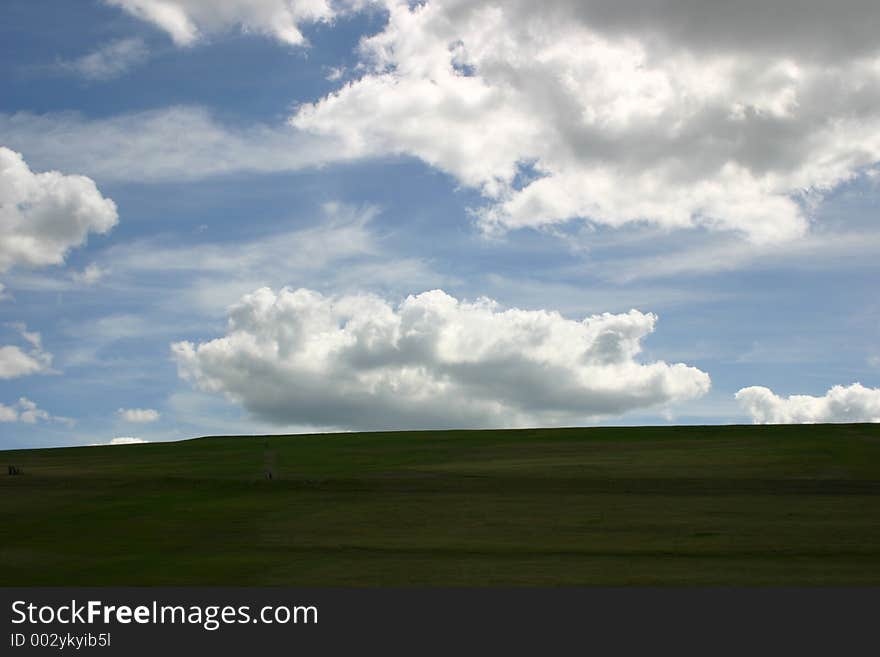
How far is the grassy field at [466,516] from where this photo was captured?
25.3m

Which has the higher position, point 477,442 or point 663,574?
point 477,442

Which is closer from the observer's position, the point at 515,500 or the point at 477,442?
the point at 515,500

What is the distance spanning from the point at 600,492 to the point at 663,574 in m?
15.5

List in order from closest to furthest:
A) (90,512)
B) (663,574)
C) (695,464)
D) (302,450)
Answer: (663,574), (90,512), (695,464), (302,450)

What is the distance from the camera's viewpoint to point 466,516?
34.4 metres

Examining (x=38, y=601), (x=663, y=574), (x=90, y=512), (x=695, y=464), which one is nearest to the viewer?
(x=38, y=601)

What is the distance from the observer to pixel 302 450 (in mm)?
62438

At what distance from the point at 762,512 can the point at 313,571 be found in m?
19.1

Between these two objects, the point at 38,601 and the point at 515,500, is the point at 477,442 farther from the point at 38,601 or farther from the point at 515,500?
the point at 38,601

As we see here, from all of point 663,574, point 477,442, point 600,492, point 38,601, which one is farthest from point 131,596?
point 477,442

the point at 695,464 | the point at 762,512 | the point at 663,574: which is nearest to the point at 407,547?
the point at 663,574

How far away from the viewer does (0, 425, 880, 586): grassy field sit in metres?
25.3

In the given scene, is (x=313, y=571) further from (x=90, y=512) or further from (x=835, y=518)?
(x=835, y=518)

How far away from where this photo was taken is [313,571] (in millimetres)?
25328
